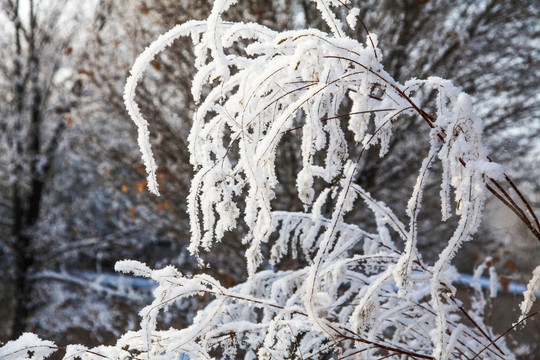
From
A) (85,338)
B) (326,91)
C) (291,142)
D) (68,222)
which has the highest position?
(68,222)

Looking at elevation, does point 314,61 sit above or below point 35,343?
above

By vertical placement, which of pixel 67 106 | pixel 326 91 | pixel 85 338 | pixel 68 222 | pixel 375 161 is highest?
pixel 67 106

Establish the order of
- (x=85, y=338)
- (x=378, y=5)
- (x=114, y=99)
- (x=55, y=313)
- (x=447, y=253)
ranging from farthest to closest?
(x=85, y=338)
(x=55, y=313)
(x=114, y=99)
(x=378, y=5)
(x=447, y=253)

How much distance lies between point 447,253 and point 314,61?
1.81 feet

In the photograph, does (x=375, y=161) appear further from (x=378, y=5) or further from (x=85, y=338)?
(x=85, y=338)

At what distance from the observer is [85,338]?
9359mm

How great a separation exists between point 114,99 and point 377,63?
174 inches

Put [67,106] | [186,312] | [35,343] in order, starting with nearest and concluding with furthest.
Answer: [35,343], [186,312], [67,106]

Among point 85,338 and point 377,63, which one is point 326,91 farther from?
point 85,338

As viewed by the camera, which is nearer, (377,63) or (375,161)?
(377,63)

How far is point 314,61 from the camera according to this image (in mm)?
1155

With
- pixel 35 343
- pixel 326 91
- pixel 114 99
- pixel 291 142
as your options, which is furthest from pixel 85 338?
pixel 326 91

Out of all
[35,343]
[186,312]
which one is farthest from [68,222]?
[35,343]

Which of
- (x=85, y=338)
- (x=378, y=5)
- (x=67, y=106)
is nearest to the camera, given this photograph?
(x=378, y=5)
